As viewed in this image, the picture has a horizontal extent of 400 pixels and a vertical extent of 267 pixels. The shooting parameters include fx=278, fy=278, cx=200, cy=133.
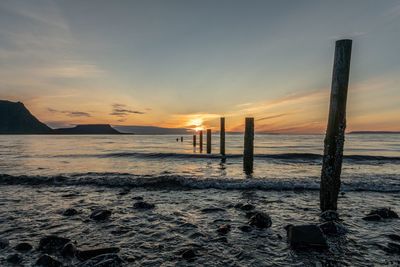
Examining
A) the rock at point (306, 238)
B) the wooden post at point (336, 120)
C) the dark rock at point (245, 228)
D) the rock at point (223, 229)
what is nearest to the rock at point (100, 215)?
the rock at point (223, 229)

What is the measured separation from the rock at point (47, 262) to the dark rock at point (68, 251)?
14.5 inches

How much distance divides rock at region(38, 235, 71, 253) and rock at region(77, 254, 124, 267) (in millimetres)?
997

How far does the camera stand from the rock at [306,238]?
5387 millimetres

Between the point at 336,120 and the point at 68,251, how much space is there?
7.20m

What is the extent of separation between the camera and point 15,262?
4.68 meters

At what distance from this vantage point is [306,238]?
17.9 ft

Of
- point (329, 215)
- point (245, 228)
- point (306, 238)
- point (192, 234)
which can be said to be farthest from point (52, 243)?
point (329, 215)

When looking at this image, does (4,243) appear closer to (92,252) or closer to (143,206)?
(92,252)

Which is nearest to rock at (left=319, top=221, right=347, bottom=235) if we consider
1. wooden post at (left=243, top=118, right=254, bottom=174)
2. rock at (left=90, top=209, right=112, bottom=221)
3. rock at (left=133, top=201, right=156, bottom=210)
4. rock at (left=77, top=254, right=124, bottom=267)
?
rock at (left=77, top=254, right=124, bottom=267)

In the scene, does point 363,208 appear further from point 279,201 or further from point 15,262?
point 15,262

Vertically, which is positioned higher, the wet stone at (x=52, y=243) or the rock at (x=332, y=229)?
the rock at (x=332, y=229)

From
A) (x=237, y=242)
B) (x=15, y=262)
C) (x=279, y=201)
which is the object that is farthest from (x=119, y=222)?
(x=279, y=201)

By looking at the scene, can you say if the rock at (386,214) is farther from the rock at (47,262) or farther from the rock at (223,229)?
the rock at (47,262)

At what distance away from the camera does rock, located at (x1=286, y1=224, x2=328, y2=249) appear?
212 inches
